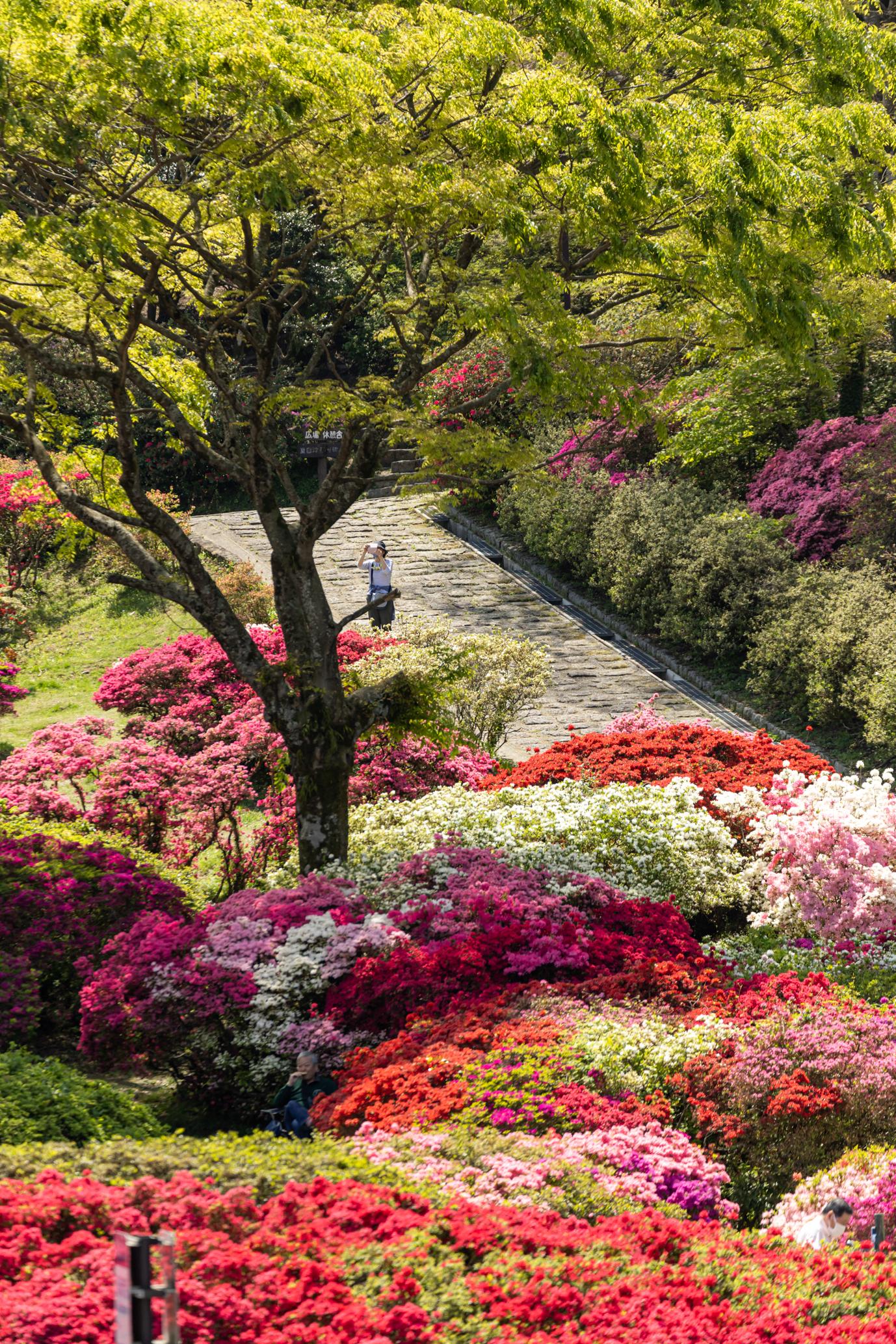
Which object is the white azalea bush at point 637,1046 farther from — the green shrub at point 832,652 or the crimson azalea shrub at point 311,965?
the green shrub at point 832,652

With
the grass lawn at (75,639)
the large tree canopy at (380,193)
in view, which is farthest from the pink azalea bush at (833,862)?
the grass lawn at (75,639)

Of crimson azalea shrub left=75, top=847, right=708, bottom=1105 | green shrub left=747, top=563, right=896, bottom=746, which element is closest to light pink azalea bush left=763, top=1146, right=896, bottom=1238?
crimson azalea shrub left=75, top=847, right=708, bottom=1105

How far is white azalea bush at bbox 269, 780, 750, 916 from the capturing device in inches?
380

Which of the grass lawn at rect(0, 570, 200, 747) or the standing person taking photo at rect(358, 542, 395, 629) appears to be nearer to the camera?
the grass lawn at rect(0, 570, 200, 747)

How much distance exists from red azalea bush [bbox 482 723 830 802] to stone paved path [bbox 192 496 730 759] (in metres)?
2.45

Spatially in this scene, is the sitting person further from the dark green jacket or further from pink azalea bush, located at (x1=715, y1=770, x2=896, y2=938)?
pink azalea bush, located at (x1=715, y1=770, x2=896, y2=938)

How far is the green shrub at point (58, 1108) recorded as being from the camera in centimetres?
567

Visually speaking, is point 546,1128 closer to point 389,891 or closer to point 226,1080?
point 226,1080

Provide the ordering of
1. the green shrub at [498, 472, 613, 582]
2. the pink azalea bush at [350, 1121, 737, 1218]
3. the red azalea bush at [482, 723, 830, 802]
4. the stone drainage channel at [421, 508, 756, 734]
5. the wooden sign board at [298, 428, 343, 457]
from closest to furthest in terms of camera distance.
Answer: the pink azalea bush at [350, 1121, 737, 1218] < the red azalea bush at [482, 723, 830, 802] < the stone drainage channel at [421, 508, 756, 734] < the green shrub at [498, 472, 613, 582] < the wooden sign board at [298, 428, 343, 457]

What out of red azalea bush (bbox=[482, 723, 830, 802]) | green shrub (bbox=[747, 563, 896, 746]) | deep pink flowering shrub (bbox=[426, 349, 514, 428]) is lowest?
red azalea bush (bbox=[482, 723, 830, 802])

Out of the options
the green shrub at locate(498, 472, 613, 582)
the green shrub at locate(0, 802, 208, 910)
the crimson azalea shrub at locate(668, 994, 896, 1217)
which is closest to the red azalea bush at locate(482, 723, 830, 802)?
the green shrub at locate(0, 802, 208, 910)

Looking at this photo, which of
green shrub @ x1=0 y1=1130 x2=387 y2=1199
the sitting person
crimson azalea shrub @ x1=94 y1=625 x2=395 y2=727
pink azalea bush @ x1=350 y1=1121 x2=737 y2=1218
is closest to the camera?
green shrub @ x1=0 y1=1130 x2=387 y2=1199

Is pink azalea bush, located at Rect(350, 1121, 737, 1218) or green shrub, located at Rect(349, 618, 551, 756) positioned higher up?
green shrub, located at Rect(349, 618, 551, 756)

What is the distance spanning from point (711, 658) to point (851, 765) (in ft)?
13.8
